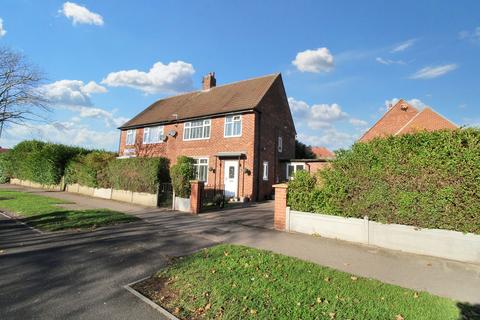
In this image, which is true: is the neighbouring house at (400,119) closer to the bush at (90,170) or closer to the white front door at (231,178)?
the white front door at (231,178)

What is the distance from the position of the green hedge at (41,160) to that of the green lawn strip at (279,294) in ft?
77.3

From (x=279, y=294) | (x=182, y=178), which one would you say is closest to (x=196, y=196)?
(x=182, y=178)

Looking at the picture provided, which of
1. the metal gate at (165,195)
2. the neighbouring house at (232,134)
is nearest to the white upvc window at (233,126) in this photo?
the neighbouring house at (232,134)

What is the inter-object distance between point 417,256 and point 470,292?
6.63 feet

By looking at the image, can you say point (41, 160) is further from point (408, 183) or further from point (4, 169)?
point (408, 183)

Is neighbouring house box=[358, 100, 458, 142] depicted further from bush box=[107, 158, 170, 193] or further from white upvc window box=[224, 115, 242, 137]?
bush box=[107, 158, 170, 193]

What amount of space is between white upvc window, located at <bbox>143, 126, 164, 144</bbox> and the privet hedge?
17.8 metres

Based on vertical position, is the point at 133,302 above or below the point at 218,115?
below

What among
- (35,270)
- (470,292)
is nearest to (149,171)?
(35,270)

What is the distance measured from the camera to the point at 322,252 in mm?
7191

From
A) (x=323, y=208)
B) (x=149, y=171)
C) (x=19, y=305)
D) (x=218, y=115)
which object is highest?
(x=218, y=115)

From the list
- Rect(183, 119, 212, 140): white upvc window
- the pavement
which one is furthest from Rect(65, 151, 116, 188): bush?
the pavement

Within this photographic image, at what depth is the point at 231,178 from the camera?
61.9 feet

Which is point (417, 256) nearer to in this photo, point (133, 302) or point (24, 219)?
point (133, 302)
